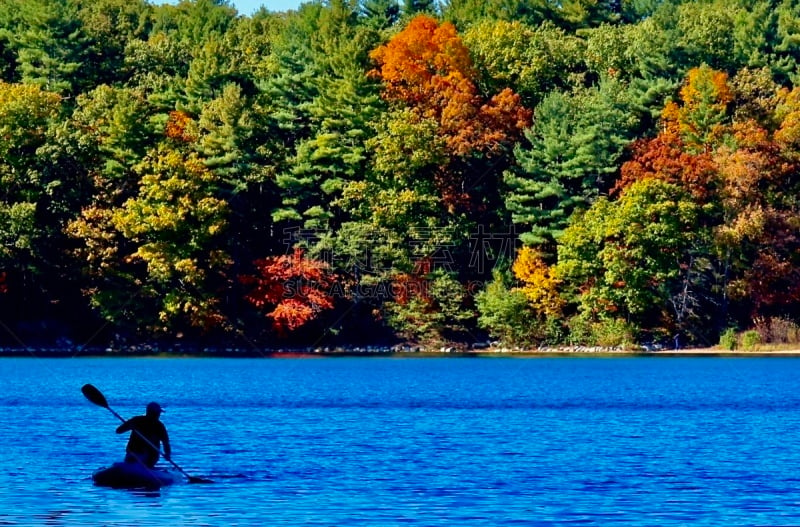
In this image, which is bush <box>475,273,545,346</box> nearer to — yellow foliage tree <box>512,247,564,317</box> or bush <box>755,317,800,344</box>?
yellow foliage tree <box>512,247,564,317</box>

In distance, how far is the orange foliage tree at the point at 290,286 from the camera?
284 ft

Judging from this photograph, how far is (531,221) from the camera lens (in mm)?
87875

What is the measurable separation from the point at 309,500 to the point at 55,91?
6607 cm

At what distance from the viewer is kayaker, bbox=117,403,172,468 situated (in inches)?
1268

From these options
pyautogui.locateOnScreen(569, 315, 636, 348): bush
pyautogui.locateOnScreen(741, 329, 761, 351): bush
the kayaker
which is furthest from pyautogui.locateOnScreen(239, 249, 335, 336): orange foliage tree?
the kayaker

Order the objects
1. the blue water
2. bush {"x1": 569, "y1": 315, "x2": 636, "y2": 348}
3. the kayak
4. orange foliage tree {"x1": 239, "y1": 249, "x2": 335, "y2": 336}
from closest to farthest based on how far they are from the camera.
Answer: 1. the blue water
2. the kayak
3. bush {"x1": 569, "y1": 315, "x2": 636, "y2": 348}
4. orange foliage tree {"x1": 239, "y1": 249, "x2": 335, "y2": 336}

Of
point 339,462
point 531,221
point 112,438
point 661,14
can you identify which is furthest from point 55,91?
point 339,462

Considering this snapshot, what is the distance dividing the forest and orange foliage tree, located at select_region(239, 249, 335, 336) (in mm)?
116

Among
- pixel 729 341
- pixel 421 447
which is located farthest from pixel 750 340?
pixel 421 447

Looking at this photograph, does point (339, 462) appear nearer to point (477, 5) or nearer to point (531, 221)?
point (531, 221)

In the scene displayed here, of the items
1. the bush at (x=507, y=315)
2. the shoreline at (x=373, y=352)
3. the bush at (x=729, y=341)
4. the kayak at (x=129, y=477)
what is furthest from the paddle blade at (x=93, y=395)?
the bush at (x=729, y=341)

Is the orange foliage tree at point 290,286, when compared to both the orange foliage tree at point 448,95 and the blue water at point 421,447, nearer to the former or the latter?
the orange foliage tree at point 448,95

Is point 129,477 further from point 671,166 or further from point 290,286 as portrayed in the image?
point 671,166

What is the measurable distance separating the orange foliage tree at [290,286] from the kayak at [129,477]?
54755 mm
